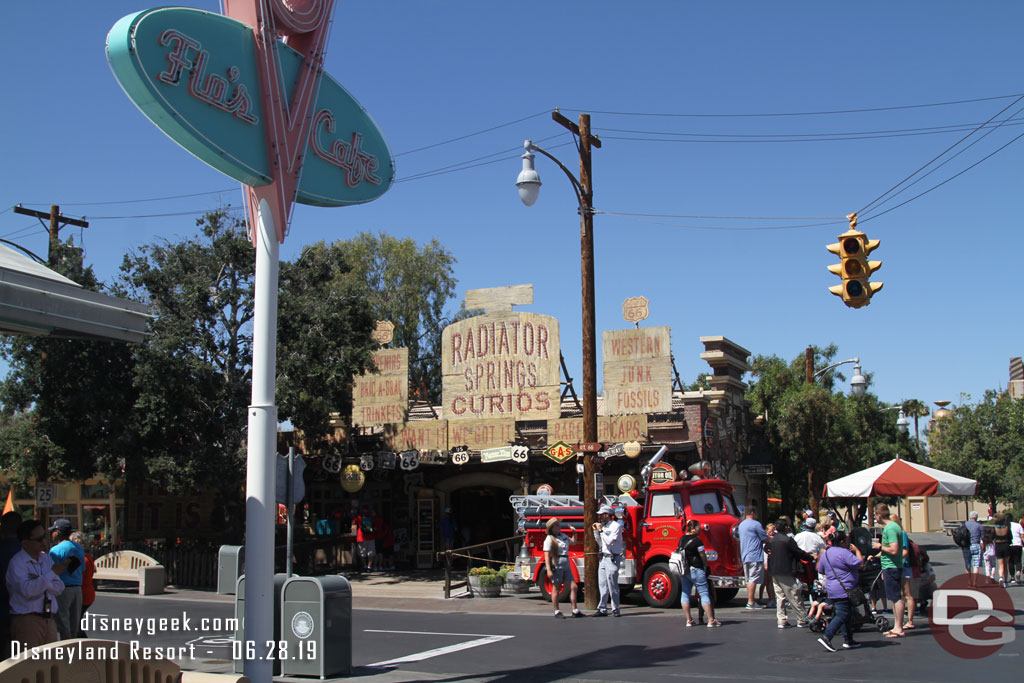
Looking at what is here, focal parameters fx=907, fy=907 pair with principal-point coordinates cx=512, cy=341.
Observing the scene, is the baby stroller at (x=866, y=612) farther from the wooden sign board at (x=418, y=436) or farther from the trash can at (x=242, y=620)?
the wooden sign board at (x=418, y=436)

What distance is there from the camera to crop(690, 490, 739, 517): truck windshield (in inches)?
663

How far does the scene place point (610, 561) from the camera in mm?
15547

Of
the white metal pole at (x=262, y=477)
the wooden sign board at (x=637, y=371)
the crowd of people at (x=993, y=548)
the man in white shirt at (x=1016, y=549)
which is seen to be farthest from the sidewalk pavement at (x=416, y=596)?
the man in white shirt at (x=1016, y=549)

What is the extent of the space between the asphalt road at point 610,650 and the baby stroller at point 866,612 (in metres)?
0.16

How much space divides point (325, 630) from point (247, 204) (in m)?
4.68

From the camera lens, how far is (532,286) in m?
25.1

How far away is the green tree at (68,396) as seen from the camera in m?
22.2

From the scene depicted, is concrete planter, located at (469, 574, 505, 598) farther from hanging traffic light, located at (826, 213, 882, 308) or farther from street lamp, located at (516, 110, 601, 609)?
hanging traffic light, located at (826, 213, 882, 308)

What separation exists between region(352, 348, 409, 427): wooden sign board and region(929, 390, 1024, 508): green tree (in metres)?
29.7

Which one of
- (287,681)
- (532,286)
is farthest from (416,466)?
(287,681)

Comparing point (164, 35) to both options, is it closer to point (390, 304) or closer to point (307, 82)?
point (307, 82)

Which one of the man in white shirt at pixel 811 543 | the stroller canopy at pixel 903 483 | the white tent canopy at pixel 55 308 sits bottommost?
the man in white shirt at pixel 811 543

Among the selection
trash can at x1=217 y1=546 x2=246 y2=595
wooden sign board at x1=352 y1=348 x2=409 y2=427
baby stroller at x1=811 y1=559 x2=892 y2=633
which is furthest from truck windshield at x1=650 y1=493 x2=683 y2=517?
wooden sign board at x1=352 y1=348 x2=409 y2=427

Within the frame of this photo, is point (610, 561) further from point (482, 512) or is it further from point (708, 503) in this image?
Answer: point (482, 512)
